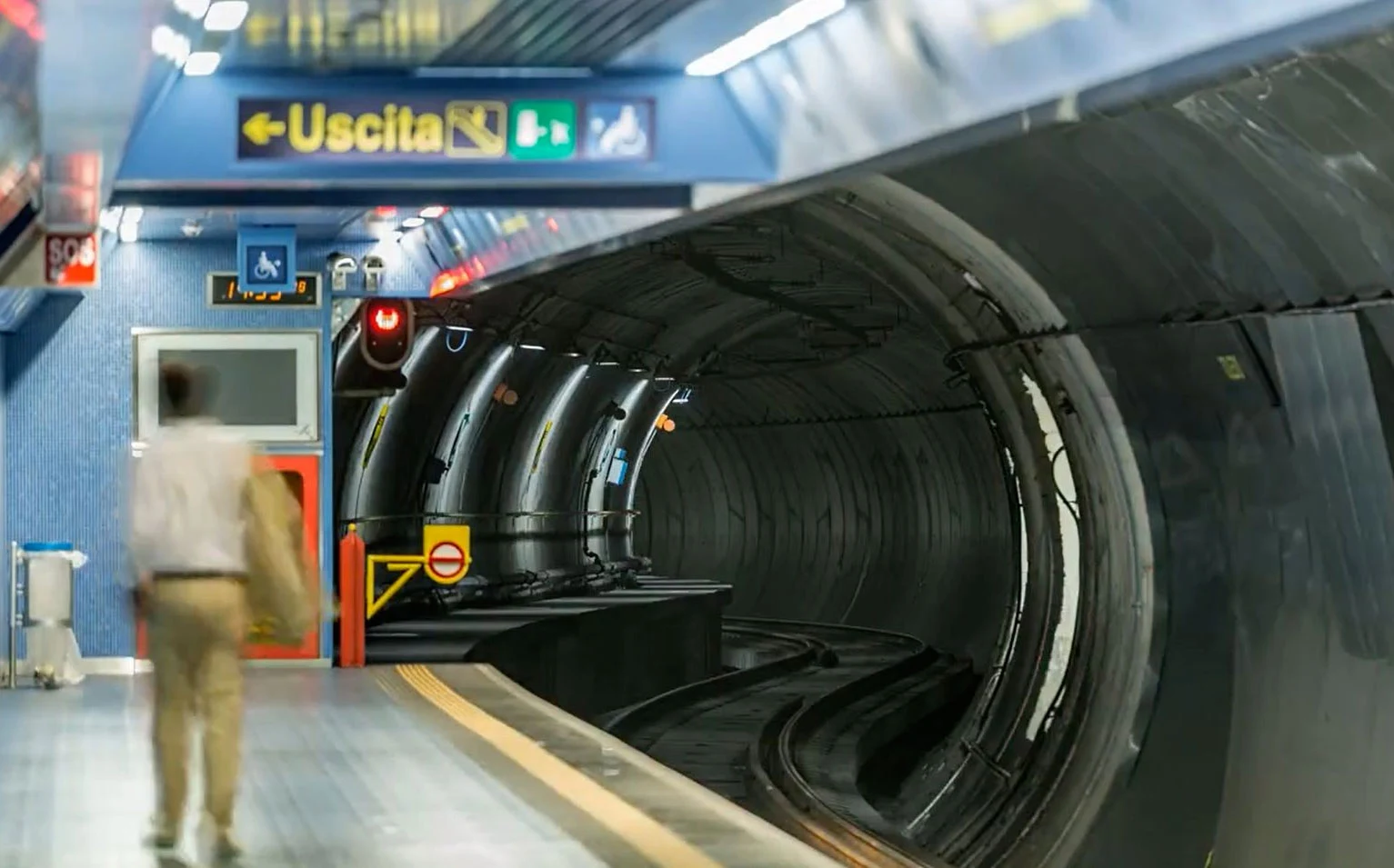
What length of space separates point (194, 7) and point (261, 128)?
283 centimetres

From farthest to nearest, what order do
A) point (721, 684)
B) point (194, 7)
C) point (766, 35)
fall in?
point (721, 684) → point (766, 35) → point (194, 7)

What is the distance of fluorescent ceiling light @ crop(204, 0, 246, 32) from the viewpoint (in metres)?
8.43

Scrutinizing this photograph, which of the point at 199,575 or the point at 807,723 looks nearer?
the point at 199,575

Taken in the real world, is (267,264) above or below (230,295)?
above

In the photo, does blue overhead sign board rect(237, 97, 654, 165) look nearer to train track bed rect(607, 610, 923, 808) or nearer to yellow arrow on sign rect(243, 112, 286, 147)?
yellow arrow on sign rect(243, 112, 286, 147)

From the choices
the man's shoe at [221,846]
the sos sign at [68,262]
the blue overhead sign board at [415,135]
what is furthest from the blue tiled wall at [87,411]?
the man's shoe at [221,846]

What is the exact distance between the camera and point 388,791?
34.0 ft

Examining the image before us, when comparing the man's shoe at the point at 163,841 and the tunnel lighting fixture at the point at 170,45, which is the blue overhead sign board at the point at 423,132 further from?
the man's shoe at the point at 163,841

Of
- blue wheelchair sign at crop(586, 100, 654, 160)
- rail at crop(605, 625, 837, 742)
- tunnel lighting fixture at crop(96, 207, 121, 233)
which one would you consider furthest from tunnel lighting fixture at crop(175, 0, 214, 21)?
rail at crop(605, 625, 837, 742)

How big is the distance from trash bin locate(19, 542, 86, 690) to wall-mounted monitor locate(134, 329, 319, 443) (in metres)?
1.30

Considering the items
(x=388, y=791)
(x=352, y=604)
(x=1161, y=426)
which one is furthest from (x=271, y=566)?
(x=352, y=604)

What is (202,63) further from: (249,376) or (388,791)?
(249,376)

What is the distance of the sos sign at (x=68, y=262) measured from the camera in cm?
1356

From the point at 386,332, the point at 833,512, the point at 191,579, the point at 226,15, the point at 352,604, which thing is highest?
the point at 226,15
